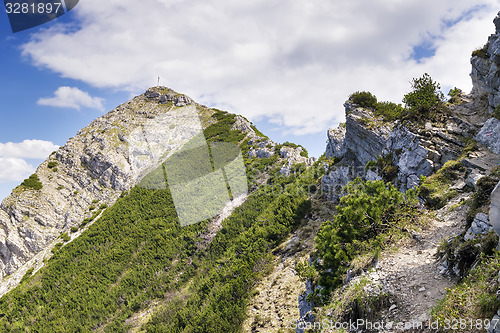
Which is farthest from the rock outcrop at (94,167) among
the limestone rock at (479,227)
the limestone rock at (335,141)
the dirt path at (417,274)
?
the limestone rock at (479,227)

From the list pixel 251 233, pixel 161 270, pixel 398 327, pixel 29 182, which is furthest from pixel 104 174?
pixel 398 327

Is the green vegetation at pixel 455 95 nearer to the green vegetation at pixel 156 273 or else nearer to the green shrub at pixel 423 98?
the green shrub at pixel 423 98

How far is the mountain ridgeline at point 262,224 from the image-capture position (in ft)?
26.7

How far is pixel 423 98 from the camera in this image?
64.7 feet

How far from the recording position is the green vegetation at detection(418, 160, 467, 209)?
12.2 meters

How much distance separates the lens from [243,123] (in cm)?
6344

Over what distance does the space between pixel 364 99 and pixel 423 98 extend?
853cm

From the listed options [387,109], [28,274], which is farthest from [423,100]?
[28,274]

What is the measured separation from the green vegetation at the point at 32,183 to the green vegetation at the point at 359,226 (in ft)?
178

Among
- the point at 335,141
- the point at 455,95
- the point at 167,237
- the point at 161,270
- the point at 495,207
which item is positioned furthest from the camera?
the point at 167,237

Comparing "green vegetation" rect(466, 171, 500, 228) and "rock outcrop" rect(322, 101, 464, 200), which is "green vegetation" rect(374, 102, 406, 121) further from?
"green vegetation" rect(466, 171, 500, 228)

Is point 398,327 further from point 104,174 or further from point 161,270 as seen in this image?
point 104,174

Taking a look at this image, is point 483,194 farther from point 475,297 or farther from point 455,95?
point 455,95

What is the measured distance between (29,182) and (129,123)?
2389 cm
